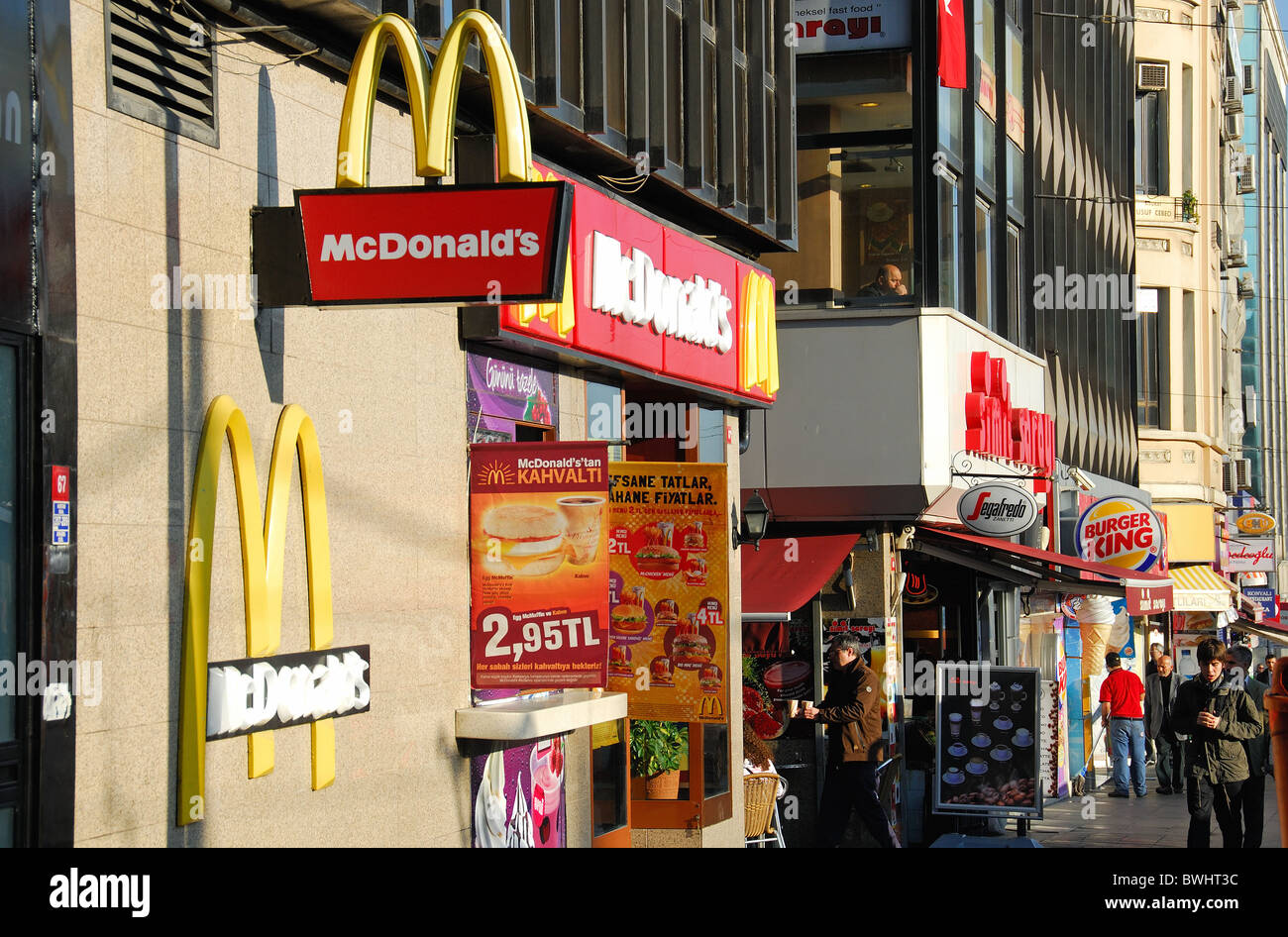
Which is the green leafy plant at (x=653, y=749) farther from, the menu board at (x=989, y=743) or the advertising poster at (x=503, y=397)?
the advertising poster at (x=503, y=397)

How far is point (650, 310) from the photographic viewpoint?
1201cm

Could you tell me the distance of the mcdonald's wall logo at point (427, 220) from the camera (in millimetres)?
7227

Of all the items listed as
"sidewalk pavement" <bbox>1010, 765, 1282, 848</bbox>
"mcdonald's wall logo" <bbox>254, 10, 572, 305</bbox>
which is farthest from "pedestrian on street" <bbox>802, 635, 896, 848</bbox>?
"mcdonald's wall logo" <bbox>254, 10, 572, 305</bbox>

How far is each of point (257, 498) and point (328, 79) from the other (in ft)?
7.58

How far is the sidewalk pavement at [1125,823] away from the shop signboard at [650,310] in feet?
18.4

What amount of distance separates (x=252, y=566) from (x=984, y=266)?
50.6 feet

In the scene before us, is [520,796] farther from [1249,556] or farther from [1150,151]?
[1249,556]

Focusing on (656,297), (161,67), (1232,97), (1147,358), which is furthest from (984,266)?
(1232,97)

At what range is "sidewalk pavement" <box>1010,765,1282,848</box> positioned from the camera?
16391mm

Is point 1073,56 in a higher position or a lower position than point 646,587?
higher
